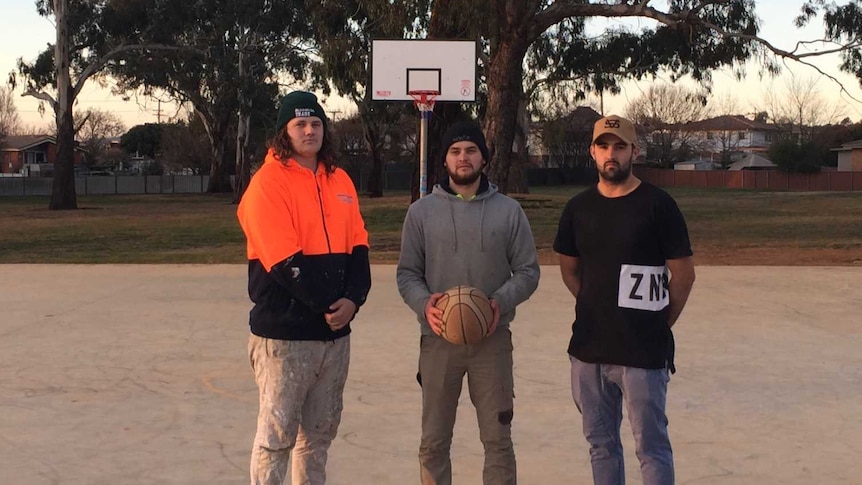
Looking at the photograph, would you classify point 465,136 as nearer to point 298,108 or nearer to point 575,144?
point 298,108

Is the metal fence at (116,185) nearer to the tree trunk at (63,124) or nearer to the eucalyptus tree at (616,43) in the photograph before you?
the tree trunk at (63,124)

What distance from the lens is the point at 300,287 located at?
4.02 metres

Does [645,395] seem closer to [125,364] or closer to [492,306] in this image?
[492,306]

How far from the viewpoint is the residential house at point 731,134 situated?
99.4 m

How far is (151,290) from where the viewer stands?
12.2 m

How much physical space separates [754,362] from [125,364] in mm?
4984

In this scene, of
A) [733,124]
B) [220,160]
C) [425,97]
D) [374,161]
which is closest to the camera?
[425,97]

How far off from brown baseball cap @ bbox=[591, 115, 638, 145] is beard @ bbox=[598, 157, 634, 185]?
0.12 m

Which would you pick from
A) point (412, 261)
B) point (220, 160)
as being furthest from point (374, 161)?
point (412, 261)

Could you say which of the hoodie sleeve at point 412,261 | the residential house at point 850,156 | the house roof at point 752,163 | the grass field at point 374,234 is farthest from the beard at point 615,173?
the house roof at point 752,163

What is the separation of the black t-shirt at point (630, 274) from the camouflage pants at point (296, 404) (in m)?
1.10

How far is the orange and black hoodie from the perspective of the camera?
159 inches

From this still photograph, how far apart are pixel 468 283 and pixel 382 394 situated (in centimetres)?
259

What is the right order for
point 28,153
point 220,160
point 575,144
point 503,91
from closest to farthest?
point 503,91, point 220,160, point 575,144, point 28,153
